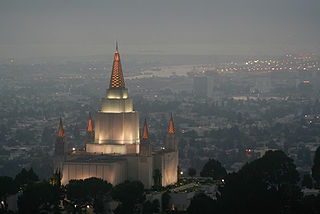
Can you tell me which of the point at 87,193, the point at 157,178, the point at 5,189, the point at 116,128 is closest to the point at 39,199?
the point at 5,189

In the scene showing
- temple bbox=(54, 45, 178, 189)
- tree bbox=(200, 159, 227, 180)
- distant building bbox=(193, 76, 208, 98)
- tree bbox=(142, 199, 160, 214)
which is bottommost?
tree bbox=(142, 199, 160, 214)

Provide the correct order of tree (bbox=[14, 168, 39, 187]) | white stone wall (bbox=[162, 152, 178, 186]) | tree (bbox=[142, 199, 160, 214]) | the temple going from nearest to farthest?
tree (bbox=[142, 199, 160, 214]), the temple, tree (bbox=[14, 168, 39, 187]), white stone wall (bbox=[162, 152, 178, 186])

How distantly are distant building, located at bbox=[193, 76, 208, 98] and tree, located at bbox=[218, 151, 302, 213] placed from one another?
82299mm

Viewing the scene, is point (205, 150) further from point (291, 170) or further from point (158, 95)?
point (291, 170)

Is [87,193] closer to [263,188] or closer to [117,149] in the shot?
[117,149]

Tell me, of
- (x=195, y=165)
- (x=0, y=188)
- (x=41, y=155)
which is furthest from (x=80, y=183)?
(x=41, y=155)

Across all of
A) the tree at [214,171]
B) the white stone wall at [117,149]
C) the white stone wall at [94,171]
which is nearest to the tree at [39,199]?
the white stone wall at [94,171]

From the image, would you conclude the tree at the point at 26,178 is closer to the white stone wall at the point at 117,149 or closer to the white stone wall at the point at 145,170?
the white stone wall at the point at 117,149

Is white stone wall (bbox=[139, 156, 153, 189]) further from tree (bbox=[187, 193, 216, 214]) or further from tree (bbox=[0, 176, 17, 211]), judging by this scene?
tree (bbox=[0, 176, 17, 211])

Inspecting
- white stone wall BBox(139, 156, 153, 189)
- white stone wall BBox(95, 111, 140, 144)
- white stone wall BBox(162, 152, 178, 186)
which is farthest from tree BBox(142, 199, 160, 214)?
white stone wall BBox(95, 111, 140, 144)

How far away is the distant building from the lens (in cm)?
14900

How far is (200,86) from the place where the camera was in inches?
6122

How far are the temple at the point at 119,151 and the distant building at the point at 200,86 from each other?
80.6 m

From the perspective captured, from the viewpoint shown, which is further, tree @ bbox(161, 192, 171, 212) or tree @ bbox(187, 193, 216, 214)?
tree @ bbox(161, 192, 171, 212)
